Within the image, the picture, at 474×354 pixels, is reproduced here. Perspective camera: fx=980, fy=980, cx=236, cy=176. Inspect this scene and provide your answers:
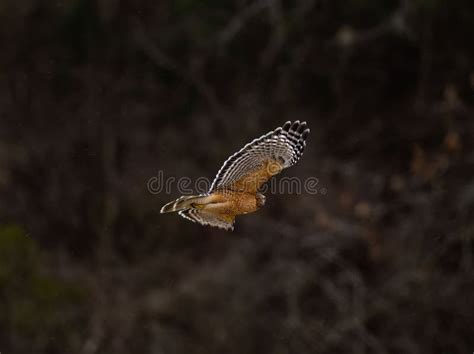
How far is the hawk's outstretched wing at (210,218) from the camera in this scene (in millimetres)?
5520

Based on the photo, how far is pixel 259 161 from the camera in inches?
215

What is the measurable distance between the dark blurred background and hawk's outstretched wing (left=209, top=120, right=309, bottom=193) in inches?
187

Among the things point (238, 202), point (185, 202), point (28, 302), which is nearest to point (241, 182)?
point (238, 202)

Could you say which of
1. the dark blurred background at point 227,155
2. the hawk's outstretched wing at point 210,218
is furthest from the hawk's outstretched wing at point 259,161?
the dark blurred background at point 227,155

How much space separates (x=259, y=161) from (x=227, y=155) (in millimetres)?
5734

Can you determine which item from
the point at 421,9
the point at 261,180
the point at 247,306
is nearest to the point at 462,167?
the point at 421,9

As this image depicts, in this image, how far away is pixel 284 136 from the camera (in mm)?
5684

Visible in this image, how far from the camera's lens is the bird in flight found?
17.6 feet

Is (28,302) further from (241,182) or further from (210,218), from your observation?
(241,182)

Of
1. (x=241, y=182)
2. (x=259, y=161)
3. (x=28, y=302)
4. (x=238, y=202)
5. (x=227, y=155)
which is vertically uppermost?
(x=227, y=155)

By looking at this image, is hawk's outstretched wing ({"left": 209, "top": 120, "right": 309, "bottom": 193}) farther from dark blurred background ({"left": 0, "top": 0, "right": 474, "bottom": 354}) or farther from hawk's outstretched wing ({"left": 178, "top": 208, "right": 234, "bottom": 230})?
dark blurred background ({"left": 0, "top": 0, "right": 474, "bottom": 354})

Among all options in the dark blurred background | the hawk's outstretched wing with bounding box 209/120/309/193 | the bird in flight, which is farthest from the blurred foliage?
the hawk's outstretched wing with bounding box 209/120/309/193

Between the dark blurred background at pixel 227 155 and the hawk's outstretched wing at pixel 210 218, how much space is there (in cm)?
473

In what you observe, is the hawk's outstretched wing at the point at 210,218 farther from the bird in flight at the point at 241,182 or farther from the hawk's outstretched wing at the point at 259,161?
the hawk's outstretched wing at the point at 259,161
